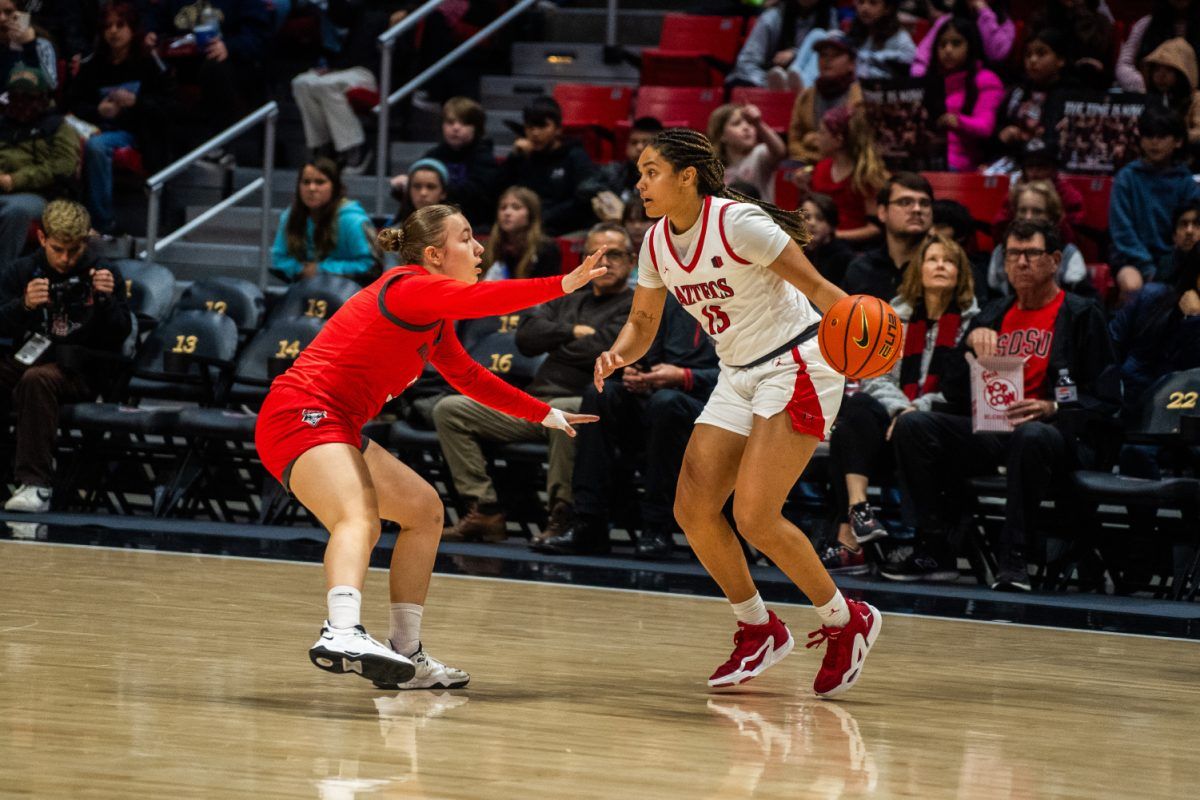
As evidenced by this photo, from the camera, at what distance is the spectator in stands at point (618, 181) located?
9.12 m

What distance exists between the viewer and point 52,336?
336 inches

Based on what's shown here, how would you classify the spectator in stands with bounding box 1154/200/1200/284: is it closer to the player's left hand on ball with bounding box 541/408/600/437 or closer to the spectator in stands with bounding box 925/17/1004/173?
the spectator in stands with bounding box 925/17/1004/173

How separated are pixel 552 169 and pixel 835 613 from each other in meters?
5.48

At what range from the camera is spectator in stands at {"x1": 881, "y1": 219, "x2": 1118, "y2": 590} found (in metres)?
7.02

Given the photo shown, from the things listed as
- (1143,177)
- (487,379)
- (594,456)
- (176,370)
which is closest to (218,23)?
(176,370)

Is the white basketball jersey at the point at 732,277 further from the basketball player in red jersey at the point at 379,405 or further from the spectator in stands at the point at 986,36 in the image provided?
the spectator in stands at the point at 986,36

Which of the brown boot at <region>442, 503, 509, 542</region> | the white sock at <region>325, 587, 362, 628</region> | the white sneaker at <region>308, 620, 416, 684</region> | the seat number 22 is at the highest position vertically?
the seat number 22

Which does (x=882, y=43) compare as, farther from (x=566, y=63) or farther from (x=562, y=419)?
(x=562, y=419)

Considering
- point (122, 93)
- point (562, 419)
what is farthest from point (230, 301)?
point (562, 419)

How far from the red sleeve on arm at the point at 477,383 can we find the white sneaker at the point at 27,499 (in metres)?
4.23

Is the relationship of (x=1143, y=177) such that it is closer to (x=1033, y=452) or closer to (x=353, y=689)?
(x=1033, y=452)

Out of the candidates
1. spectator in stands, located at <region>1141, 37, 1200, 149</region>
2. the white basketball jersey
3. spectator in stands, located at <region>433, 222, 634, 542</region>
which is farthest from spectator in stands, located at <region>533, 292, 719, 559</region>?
spectator in stands, located at <region>1141, 37, 1200, 149</region>

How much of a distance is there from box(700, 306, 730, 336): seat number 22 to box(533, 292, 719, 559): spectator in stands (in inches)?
105

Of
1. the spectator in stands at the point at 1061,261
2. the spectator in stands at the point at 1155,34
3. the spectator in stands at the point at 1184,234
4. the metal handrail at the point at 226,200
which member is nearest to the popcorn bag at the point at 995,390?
the spectator in stands at the point at 1061,261
